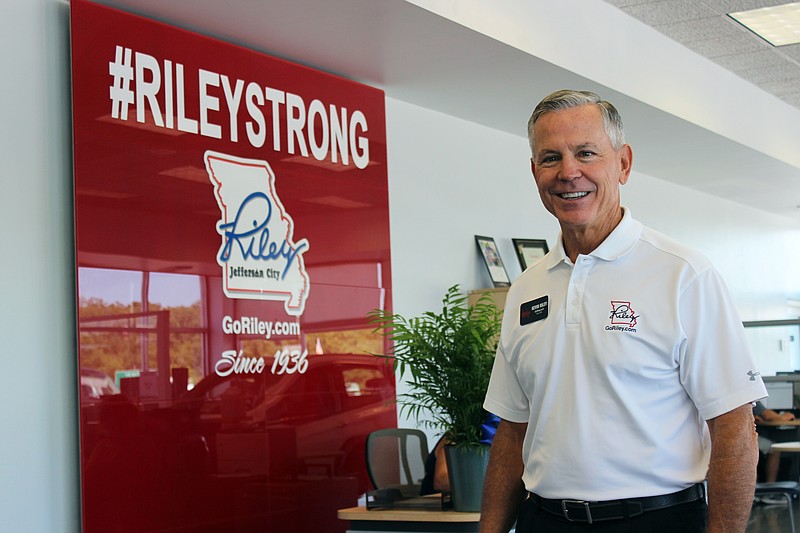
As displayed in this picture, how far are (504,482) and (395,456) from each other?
296cm

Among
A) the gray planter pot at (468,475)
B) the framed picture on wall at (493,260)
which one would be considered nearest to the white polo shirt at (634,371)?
the gray planter pot at (468,475)

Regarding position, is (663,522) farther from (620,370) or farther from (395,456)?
(395,456)

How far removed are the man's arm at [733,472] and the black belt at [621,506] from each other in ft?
0.25

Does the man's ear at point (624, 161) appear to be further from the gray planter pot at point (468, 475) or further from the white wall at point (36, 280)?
the white wall at point (36, 280)

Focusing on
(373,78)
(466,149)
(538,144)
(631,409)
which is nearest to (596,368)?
(631,409)

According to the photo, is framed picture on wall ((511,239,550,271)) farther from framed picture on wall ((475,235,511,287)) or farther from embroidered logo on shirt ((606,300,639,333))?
embroidered logo on shirt ((606,300,639,333))

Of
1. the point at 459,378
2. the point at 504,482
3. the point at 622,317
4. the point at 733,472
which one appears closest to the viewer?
the point at 733,472

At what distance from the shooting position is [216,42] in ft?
15.8

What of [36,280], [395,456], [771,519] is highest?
[36,280]

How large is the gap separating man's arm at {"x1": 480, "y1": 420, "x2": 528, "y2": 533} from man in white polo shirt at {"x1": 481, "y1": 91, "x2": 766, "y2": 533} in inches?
4.8

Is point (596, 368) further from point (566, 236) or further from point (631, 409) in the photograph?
point (566, 236)

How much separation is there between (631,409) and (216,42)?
355cm

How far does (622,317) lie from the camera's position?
188cm

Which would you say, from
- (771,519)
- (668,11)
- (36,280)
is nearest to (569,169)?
(36,280)
